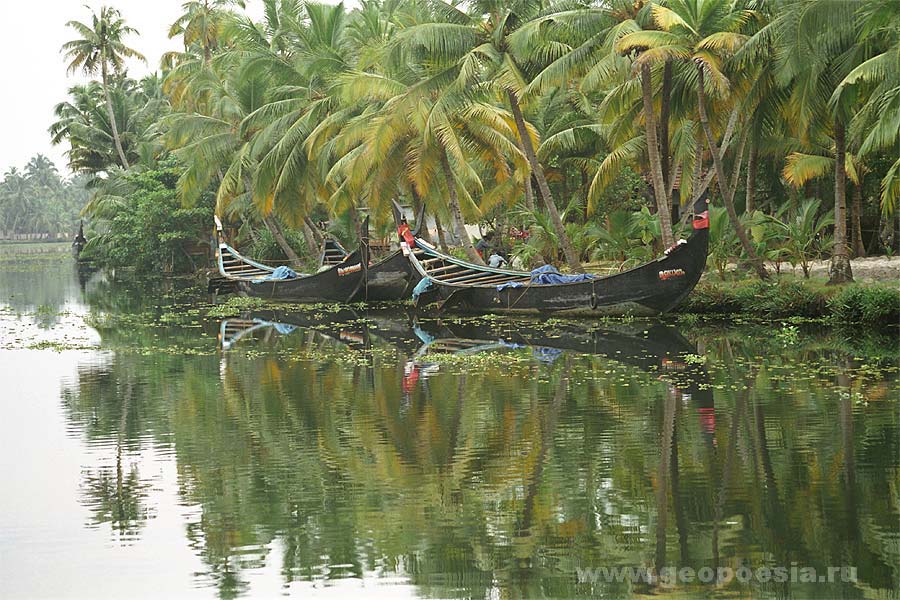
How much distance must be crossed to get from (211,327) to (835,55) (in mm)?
12442

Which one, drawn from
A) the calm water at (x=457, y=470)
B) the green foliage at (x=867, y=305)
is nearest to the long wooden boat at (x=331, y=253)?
the calm water at (x=457, y=470)

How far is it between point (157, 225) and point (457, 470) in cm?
3524

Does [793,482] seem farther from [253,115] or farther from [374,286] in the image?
[253,115]

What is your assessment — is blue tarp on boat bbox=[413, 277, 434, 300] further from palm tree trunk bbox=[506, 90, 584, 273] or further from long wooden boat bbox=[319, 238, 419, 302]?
palm tree trunk bbox=[506, 90, 584, 273]

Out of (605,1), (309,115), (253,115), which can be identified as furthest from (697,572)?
(253,115)

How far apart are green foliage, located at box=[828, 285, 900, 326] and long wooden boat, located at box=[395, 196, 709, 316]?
2.32 meters

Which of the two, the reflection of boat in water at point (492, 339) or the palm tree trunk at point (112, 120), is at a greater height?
the palm tree trunk at point (112, 120)

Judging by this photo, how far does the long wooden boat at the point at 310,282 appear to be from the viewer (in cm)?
2567

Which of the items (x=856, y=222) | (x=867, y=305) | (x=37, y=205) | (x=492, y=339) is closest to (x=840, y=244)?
(x=867, y=305)

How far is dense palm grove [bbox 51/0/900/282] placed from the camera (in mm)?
17969

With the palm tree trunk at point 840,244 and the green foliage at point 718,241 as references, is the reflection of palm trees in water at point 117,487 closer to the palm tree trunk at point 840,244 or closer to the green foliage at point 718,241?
the palm tree trunk at point 840,244

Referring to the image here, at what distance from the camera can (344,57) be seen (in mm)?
27578

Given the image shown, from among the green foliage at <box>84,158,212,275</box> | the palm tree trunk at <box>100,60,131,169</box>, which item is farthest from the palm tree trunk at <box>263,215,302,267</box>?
the palm tree trunk at <box>100,60,131,169</box>

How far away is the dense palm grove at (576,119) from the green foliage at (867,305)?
4.13 ft
